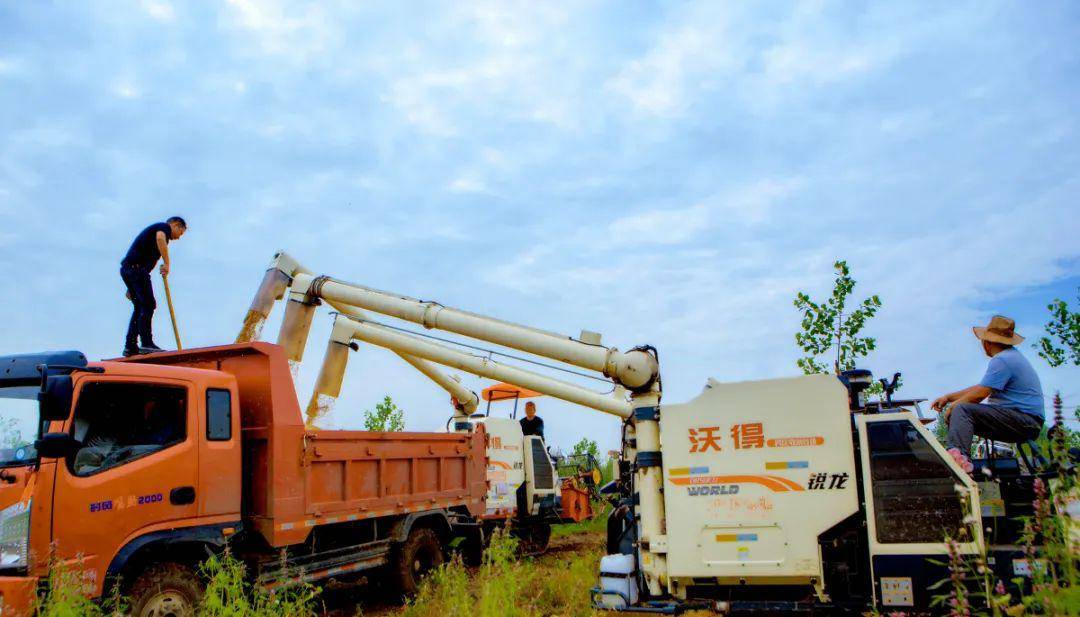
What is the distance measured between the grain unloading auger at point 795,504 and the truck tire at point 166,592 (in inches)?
138

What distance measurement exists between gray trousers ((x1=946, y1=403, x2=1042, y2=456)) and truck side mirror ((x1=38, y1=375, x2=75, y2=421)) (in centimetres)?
684

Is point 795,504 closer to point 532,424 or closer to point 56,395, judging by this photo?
point 56,395

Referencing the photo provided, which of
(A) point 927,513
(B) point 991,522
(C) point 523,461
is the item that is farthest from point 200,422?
(C) point 523,461

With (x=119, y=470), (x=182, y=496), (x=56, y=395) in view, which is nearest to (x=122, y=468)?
(x=119, y=470)

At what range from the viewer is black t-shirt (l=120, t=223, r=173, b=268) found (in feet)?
29.3

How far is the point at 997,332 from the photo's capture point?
6.93 metres

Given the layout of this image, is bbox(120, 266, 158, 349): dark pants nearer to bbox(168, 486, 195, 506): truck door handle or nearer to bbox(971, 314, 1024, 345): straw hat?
bbox(168, 486, 195, 506): truck door handle

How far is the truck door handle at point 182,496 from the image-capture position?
6.62 meters

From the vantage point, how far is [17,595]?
18.0ft

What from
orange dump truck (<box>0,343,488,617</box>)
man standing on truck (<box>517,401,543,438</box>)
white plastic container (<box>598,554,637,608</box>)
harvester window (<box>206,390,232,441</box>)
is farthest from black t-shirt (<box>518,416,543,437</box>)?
harvester window (<box>206,390,232,441</box>)

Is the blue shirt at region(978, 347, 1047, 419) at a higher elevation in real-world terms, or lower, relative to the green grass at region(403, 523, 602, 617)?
higher

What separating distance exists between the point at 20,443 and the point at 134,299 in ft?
10.8

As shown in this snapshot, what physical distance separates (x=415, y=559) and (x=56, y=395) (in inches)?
202

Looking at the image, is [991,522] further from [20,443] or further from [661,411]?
[20,443]
